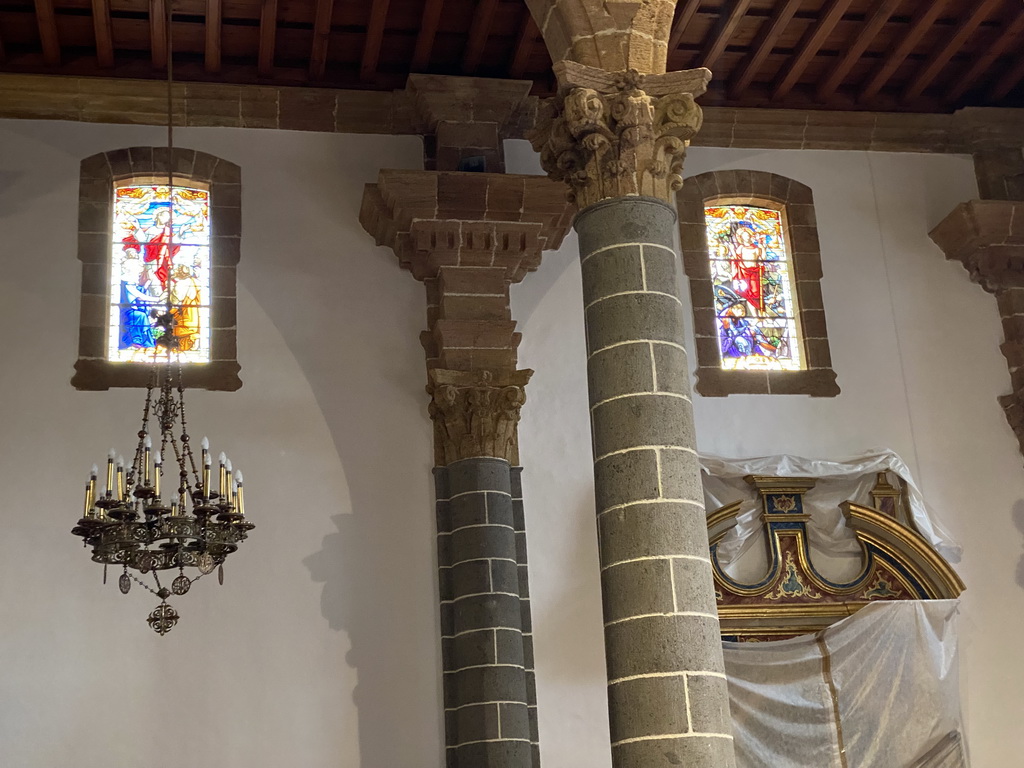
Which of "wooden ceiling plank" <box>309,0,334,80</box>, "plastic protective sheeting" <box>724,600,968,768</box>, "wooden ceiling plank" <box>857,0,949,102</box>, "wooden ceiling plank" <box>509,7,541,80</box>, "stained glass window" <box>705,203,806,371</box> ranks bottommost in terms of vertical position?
"plastic protective sheeting" <box>724,600,968,768</box>

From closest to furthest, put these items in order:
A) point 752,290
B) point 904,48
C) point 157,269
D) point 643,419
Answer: point 643,419 → point 157,269 → point 904,48 → point 752,290

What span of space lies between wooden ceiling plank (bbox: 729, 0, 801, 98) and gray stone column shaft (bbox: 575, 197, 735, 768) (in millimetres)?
4354

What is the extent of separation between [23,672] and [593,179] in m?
→ 5.25

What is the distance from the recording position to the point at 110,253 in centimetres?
1022

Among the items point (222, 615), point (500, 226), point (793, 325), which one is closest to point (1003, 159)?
point (793, 325)

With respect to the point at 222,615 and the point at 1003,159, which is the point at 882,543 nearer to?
the point at 1003,159

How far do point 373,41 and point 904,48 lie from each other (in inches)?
168

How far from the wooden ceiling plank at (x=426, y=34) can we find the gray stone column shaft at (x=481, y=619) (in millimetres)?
3209

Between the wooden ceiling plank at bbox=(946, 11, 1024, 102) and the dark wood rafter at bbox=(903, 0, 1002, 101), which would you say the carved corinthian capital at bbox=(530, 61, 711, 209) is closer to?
the dark wood rafter at bbox=(903, 0, 1002, 101)

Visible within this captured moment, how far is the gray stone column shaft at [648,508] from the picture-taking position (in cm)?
562

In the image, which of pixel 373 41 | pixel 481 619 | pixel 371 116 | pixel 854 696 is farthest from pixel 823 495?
pixel 373 41

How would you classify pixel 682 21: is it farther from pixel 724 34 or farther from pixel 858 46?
pixel 858 46

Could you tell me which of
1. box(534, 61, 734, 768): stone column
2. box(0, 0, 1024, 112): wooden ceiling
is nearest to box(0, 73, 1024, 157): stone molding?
box(0, 0, 1024, 112): wooden ceiling

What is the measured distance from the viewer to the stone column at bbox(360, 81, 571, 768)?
9.12m
